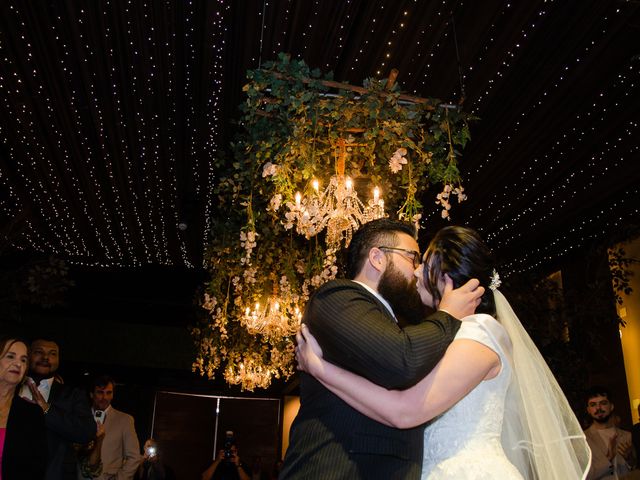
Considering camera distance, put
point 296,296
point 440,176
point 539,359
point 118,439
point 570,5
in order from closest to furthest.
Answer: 1. point 539,359
2. point 570,5
3. point 440,176
4. point 118,439
5. point 296,296

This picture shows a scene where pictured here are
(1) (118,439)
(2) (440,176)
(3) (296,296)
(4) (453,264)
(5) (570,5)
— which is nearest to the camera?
(4) (453,264)

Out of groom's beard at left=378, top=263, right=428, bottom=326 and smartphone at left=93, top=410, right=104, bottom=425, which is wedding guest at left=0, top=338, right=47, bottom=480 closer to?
smartphone at left=93, top=410, right=104, bottom=425

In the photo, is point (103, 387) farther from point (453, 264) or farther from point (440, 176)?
point (453, 264)

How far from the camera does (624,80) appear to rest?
4.50 metres

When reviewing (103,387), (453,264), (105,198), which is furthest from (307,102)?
(105,198)

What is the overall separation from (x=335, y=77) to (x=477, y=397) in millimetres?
3476

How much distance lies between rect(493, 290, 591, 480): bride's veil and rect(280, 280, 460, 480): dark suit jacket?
0.49 metres

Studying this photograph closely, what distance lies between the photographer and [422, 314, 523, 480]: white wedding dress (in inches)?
74.3

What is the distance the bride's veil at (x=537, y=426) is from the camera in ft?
6.84

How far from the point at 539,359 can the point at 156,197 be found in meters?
5.63

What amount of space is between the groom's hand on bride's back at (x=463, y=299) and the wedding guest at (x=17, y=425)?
2.18m

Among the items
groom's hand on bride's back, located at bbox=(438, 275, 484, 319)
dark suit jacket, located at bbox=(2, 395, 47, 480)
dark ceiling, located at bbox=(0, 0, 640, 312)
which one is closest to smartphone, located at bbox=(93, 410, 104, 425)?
dark suit jacket, located at bbox=(2, 395, 47, 480)

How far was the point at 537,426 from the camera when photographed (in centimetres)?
214

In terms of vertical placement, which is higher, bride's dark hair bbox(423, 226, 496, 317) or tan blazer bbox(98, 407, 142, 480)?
bride's dark hair bbox(423, 226, 496, 317)
